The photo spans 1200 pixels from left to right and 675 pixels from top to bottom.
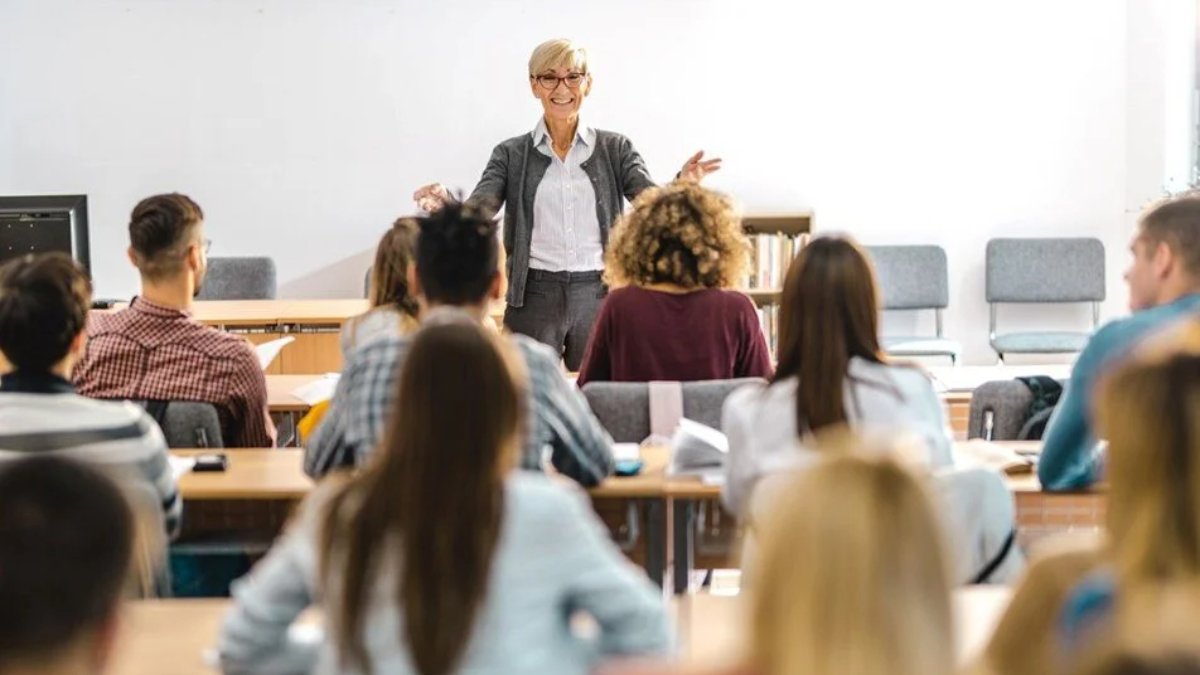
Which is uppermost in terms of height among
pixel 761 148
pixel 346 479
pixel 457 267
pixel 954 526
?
pixel 761 148

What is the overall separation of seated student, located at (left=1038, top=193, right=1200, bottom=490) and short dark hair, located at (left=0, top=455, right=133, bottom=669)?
2.04 meters

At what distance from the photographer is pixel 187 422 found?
147 inches

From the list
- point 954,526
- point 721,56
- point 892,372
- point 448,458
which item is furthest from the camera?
point 721,56

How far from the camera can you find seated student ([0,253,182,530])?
2848 mm

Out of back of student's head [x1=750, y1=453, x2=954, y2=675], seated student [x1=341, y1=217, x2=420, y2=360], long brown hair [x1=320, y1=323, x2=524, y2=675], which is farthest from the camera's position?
seated student [x1=341, y1=217, x2=420, y2=360]

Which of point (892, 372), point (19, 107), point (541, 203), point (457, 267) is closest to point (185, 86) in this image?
point (19, 107)

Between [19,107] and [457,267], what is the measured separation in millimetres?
5744

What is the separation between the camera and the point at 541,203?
203 inches

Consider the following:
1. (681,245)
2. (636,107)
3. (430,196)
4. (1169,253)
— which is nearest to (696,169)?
(430,196)

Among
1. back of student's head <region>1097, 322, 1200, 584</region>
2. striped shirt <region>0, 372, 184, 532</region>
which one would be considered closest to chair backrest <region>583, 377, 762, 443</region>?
striped shirt <region>0, 372, 184, 532</region>

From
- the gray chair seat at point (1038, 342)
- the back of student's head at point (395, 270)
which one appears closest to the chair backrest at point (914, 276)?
the gray chair seat at point (1038, 342)

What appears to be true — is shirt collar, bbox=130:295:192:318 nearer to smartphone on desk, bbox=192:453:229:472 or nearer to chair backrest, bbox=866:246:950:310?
smartphone on desk, bbox=192:453:229:472

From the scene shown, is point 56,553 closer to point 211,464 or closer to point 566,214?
point 211,464

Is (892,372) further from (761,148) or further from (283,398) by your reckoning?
(761,148)
